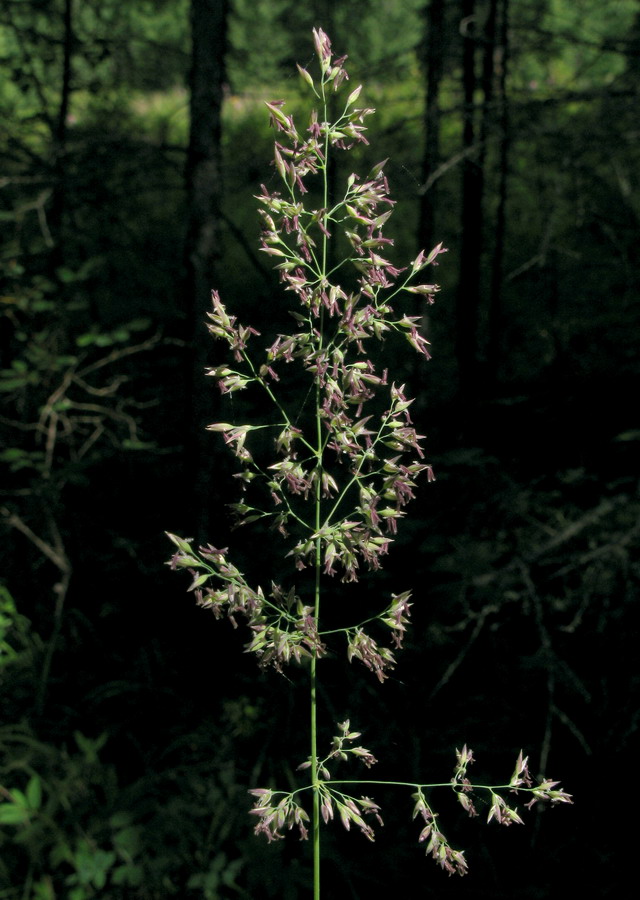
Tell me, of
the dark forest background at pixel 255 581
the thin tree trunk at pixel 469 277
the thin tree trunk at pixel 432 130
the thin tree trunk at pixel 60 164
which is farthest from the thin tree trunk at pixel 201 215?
the thin tree trunk at pixel 469 277

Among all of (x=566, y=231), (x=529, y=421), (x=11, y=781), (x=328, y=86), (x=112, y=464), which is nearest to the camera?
(x=328, y=86)

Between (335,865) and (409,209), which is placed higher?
(409,209)

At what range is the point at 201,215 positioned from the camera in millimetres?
4586

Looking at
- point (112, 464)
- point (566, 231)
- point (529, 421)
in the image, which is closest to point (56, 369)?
point (112, 464)

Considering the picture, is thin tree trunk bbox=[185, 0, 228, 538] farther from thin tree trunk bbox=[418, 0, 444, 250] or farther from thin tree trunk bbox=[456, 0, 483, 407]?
thin tree trunk bbox=[456, 0, 483, 407]

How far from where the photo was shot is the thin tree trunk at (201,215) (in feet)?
14.6

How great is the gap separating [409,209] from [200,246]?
9805 mm

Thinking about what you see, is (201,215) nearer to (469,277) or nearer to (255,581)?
(255,581)

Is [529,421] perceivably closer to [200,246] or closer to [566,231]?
[200,246]

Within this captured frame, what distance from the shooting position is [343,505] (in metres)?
4.69

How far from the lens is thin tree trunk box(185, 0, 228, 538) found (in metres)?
4.45

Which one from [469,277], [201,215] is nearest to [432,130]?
[469,277]

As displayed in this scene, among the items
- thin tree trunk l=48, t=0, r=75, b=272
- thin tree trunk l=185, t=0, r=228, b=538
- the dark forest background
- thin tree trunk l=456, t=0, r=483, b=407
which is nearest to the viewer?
the dark forest background

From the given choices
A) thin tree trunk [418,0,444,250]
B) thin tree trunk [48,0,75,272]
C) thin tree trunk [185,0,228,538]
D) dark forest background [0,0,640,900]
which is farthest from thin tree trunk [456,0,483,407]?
thin tree trunk [48,0,75,272]
